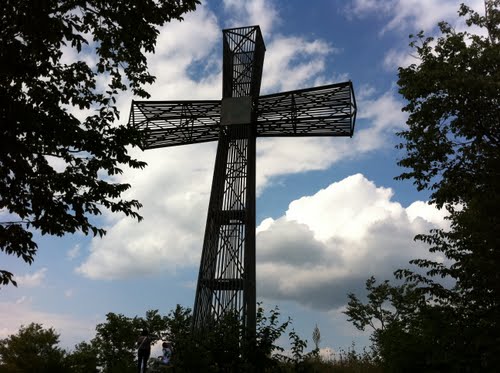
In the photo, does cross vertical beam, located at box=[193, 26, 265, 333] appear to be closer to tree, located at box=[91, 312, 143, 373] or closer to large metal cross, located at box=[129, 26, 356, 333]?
large metal cross, located at box=[129, 26, 356, 333]

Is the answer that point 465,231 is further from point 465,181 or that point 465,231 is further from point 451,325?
point 451,325

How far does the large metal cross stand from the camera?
13609mm

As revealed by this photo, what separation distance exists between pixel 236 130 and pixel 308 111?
2448mm

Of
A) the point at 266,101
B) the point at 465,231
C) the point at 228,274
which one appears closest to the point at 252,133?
the point at 266,101

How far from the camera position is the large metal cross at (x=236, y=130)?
536 inches

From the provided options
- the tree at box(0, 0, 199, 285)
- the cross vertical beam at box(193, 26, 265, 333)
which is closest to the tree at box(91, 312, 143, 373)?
the cross vertical beam at box(193, 26, 265, 333)

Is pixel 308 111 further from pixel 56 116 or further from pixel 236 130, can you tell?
pixel 56 116

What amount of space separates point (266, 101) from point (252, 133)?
1176mm

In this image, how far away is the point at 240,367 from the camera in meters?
8.84

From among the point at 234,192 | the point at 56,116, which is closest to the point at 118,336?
the point at 234,192

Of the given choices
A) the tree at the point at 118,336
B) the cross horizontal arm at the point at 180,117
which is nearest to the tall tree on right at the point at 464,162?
the cross horizontal arm at the point at 180,117

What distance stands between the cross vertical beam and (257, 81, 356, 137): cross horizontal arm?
48cm

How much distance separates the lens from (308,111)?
49.7 ft

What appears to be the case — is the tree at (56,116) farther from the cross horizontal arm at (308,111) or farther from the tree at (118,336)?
the tree at (118,336)
